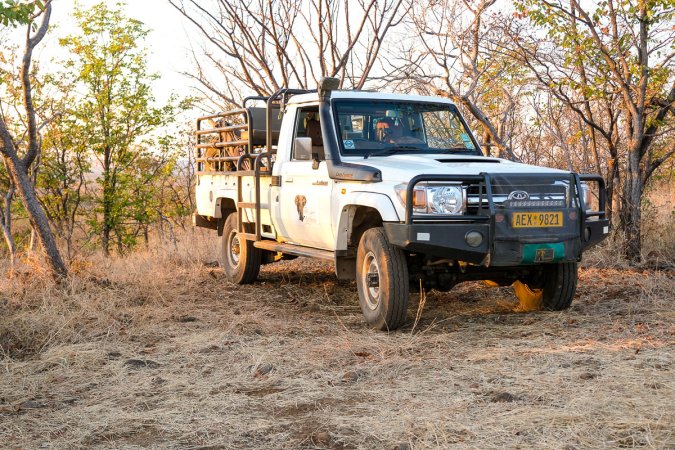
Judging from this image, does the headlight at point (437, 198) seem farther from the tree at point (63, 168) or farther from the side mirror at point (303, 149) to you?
the tree at point (63, 168)

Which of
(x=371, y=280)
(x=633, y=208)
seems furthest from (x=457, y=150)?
(x=633, y=208)

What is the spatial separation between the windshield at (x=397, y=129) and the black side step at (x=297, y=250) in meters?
0.95

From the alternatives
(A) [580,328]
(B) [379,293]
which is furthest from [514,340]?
(B) [379,293]

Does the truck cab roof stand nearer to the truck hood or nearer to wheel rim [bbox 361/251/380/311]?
the truck hood

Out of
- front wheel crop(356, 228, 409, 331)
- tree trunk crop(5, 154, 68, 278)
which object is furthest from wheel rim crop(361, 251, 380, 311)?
tree trunk crop(5, 154, 68, 278)

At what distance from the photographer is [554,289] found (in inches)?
269

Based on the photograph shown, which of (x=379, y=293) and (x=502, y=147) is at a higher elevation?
(x=502, y=147)

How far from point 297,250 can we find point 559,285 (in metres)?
2.52

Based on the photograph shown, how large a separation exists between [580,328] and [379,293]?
5.44 feet

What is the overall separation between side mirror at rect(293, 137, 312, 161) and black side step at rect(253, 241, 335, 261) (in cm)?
90

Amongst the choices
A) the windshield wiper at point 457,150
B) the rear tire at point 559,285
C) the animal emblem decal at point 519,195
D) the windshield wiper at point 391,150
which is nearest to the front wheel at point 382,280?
the windshield wiper at point 391,150

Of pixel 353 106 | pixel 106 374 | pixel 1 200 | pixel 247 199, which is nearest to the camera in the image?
pixel 106 374

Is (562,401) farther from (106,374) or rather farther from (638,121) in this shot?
(638,121)

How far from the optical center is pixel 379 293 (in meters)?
6.25
